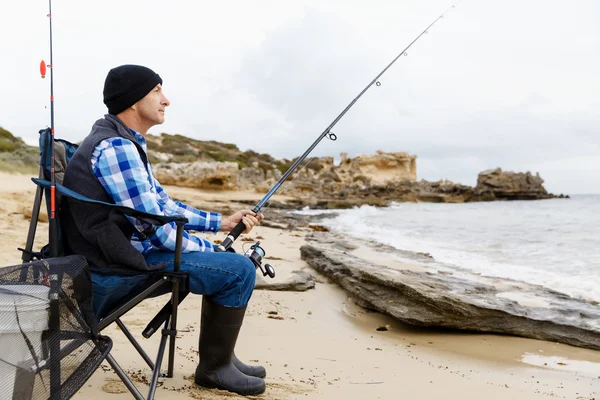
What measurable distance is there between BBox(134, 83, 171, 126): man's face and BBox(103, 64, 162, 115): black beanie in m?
0.03

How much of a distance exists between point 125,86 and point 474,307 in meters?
3.12

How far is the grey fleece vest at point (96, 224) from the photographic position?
81.0 inches

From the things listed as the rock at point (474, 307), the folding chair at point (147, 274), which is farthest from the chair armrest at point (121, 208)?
the rock at point (474, 307)

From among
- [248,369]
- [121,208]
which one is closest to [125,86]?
[121,208]

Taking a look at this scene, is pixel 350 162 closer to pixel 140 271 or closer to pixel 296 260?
pixel 296 260

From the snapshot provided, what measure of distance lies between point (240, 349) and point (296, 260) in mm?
3774

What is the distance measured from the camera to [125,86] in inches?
90.9

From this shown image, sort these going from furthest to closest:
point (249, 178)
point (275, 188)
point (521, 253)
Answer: point (249, 178), point (521, 253), point (275, 188)

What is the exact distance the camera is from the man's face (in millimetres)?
2369

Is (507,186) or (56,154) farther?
(507,186)

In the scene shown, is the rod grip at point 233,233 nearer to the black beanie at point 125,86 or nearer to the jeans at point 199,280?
the jeans at point 199,280

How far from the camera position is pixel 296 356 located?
326 centimetres

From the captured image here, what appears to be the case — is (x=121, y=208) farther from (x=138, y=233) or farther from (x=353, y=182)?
Answer: (x=353, y=182)

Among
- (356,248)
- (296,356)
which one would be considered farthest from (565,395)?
(356,248)
